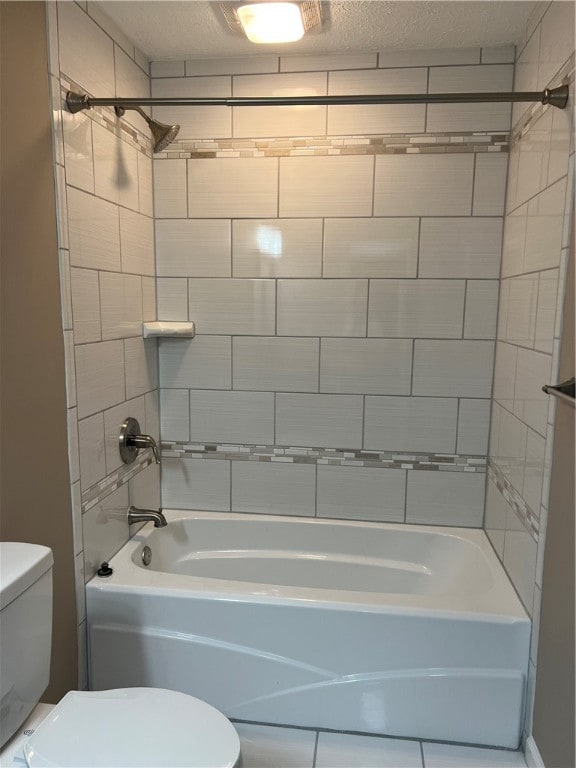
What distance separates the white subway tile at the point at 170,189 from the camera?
7.61 feet

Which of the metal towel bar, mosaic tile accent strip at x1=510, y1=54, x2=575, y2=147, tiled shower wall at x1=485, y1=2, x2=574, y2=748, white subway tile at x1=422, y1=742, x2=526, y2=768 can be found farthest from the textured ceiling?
white subway tile at x1=422, y1=742, x2=526, y2=768

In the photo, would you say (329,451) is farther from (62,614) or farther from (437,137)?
(437,137)

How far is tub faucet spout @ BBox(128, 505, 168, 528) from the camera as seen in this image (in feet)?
7.18

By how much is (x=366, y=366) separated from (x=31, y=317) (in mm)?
1321

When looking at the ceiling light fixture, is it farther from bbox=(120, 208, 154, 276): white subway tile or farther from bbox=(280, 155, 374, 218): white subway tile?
bbox=(120, 208, 154, 276): white subway tile

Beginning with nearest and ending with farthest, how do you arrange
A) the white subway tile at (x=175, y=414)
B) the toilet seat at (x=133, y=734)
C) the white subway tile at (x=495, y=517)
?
the toilet seat at (x=133, y=734)
the white subway tile at (x=495, y=517)
the white subway tile at (x=175, y=414)

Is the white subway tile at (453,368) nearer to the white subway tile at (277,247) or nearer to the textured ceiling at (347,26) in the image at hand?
the white subway tile at (277,247)

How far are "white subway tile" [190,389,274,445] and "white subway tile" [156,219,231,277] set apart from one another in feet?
1.78

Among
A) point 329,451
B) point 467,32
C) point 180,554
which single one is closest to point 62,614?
point 180,554

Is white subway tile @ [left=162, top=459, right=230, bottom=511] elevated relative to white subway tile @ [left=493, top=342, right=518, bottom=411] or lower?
lower

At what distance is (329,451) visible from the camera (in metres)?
2.40

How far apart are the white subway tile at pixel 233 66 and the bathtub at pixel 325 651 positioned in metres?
2.00

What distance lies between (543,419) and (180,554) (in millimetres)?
1621

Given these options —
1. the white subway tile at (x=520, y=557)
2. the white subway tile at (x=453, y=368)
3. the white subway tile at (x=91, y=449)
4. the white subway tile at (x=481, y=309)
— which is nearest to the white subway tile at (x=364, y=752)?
the white subway tile at (x=520, y=557)
